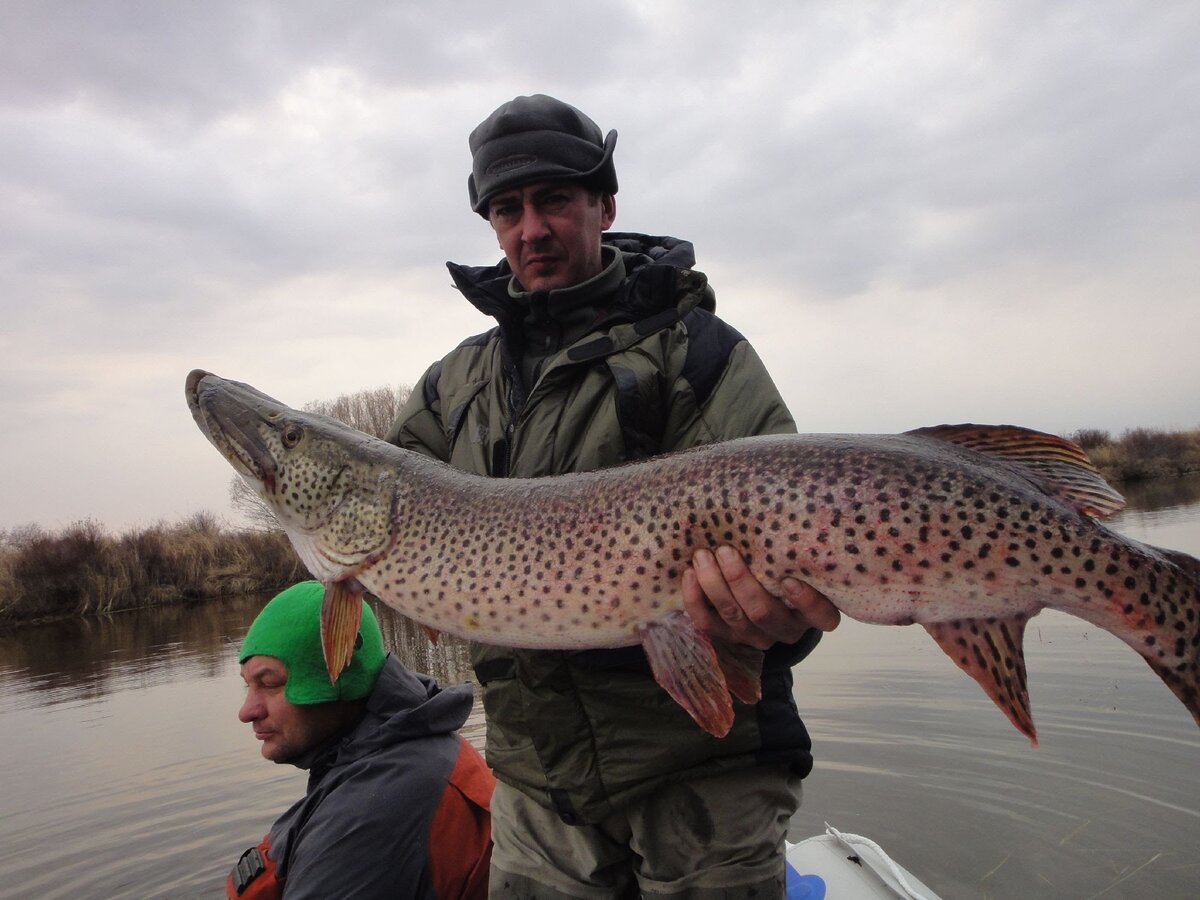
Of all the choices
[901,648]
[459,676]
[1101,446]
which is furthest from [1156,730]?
[1101,446]

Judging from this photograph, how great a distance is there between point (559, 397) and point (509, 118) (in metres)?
1.04

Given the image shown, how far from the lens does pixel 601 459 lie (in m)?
2.48

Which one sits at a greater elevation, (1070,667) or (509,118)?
(509,118)

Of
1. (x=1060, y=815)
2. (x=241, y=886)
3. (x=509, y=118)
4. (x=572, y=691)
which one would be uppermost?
(x=509, y=118)

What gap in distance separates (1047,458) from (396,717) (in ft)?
7.93

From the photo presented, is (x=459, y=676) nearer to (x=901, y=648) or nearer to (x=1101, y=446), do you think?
(x=901, y=648)

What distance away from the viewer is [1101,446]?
35.7 meters

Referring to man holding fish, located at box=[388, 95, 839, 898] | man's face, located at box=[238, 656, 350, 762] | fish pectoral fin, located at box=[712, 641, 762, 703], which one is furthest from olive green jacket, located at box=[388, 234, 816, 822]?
man's face, located at box=[238, 656, 350, 762]

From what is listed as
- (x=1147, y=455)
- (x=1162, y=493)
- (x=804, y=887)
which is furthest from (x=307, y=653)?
(x=1147, y=455)

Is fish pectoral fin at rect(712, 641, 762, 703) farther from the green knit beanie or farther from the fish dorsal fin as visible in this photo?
the green knit beanie

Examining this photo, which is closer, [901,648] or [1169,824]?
[1169,824]

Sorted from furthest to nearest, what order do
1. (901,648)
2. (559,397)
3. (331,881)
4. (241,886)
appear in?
(901,648) < (241,886) < (331,881) < (559,397)

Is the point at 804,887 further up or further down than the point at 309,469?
further down

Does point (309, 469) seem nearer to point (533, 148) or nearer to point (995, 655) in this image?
point (533, 148)
